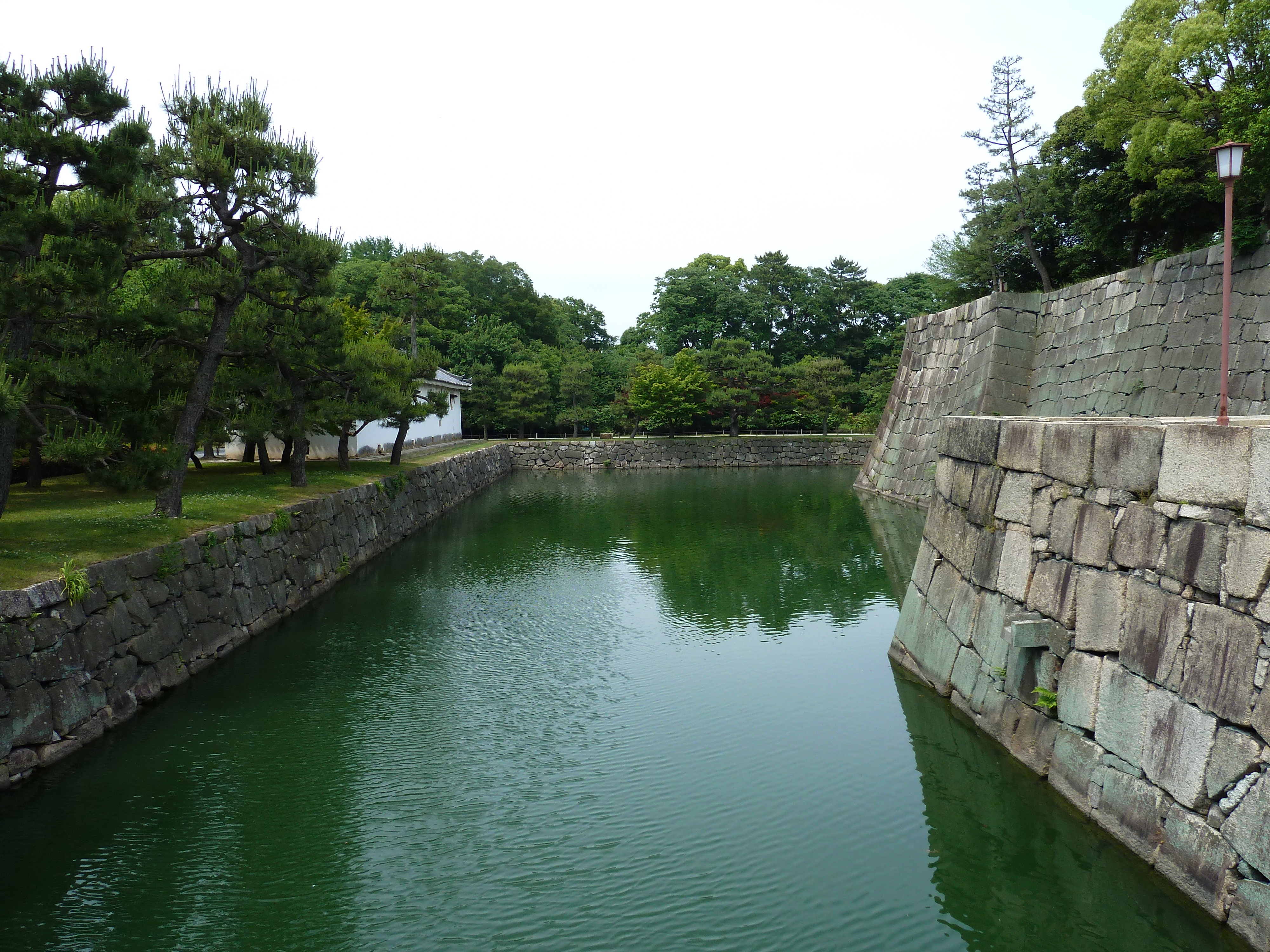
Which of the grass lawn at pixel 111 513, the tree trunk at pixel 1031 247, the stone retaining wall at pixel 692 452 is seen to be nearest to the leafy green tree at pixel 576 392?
the stone retaining wall at pixel 692 452

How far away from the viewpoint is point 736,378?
39531mm

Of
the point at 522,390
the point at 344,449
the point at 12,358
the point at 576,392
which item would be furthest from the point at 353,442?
the point at 576,392

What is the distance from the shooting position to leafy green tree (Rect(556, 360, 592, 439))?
4166 cm

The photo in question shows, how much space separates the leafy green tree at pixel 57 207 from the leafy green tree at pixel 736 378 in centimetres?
3137

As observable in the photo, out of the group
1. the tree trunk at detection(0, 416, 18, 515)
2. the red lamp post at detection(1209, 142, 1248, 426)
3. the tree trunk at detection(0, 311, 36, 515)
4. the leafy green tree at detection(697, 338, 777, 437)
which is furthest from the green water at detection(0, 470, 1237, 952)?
the leafy green tree at detection(697, 338, 777, 437)

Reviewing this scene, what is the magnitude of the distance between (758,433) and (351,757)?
3560 cm

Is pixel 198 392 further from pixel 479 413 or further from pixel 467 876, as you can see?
pixel 479 413

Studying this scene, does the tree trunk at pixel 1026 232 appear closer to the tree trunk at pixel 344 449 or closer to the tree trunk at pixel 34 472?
the tree trunk at pixel 344 449

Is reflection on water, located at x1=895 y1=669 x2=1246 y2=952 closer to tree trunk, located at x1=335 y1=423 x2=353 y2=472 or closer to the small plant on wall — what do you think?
the small plant on wall

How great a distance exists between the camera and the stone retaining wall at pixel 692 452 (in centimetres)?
3869

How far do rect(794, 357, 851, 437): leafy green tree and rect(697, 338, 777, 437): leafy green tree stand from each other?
130 centimetres

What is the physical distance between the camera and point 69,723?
22.6 ft

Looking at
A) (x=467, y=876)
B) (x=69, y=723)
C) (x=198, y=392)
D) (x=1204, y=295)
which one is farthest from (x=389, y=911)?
(x=1204, y=295)

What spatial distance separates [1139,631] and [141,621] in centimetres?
837
